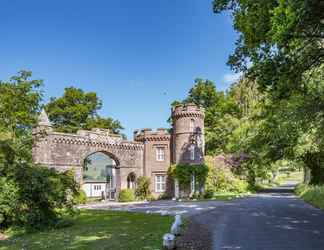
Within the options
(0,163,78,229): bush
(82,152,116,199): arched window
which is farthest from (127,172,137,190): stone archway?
(0,163,78,229): bush

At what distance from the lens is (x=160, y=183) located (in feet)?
117

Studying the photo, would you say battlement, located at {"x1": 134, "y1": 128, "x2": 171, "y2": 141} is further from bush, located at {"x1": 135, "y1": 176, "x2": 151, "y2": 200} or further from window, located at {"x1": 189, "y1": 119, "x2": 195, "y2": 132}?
bush, located at {"x1": 135, "y1": 176, "x2": 151, "y2": 200}

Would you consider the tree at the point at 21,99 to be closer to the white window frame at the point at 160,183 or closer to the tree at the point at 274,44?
the white window frame at the point at 160,183

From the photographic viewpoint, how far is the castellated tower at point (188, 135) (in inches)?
1351

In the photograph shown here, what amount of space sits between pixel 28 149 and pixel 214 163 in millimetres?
23903

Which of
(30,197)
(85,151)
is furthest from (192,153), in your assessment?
(30,197)

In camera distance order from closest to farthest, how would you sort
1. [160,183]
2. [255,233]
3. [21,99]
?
[255,233] → [21,99] → [160,183]

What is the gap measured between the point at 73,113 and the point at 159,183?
20.2 meters

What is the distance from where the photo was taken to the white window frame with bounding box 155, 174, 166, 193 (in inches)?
1396

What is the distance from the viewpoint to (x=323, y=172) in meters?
33.3

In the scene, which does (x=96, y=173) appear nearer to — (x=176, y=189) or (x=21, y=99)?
(x=176, y=189)

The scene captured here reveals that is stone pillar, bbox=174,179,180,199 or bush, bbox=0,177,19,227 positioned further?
stone pillar, bbox=174,179,180,199

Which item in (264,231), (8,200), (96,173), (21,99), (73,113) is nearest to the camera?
(264,231)

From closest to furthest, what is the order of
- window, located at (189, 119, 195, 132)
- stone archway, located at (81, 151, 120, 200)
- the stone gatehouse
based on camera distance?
1. the stone gatehouse
2. window, located at (189, 119, 195, 132)
3. stone archway, located at (81, 151, 120, 200)
